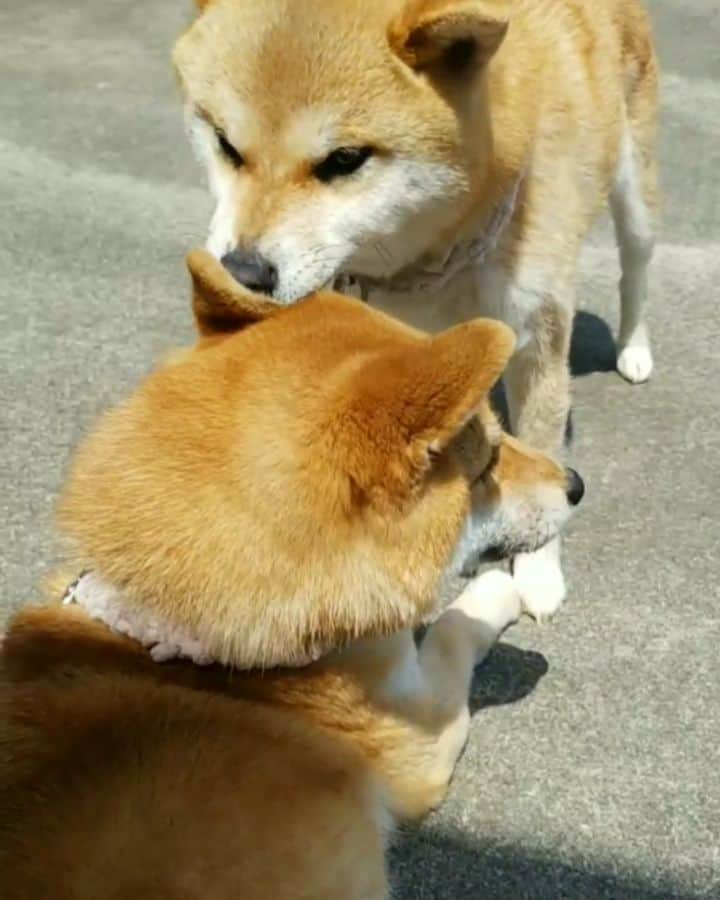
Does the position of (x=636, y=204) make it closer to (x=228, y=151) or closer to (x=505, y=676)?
(x=228, y=151)

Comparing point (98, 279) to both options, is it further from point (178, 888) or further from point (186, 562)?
point (178, 888)

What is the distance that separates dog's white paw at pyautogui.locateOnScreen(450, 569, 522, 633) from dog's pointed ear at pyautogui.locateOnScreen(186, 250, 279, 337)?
2.63ft

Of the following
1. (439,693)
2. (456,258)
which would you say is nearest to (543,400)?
(456,258)

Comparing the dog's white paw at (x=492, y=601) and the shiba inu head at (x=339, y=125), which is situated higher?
the shiba inu head at (x=339, y=125)

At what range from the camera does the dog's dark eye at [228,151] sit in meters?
2.46

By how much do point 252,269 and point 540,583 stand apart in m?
0.92

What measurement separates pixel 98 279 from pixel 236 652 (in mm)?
2470

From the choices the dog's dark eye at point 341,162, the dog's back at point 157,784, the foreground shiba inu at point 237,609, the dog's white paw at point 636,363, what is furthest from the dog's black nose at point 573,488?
the dog's white paw at point 636,363

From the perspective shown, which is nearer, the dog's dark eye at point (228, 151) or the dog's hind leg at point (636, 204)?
the dog's dark eye at point (228, 151)

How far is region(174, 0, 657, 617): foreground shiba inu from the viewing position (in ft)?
7.61

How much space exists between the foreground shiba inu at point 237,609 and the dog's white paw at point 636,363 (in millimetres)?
1683

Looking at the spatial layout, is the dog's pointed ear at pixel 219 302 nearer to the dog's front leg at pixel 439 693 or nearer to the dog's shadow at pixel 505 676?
the dog's front leg at pixel 439 693

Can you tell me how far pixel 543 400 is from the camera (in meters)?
2.71

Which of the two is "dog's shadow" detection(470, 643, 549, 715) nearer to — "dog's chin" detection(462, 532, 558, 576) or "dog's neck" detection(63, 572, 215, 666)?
"dog's chin" detection(462, 532, 558, 576)
